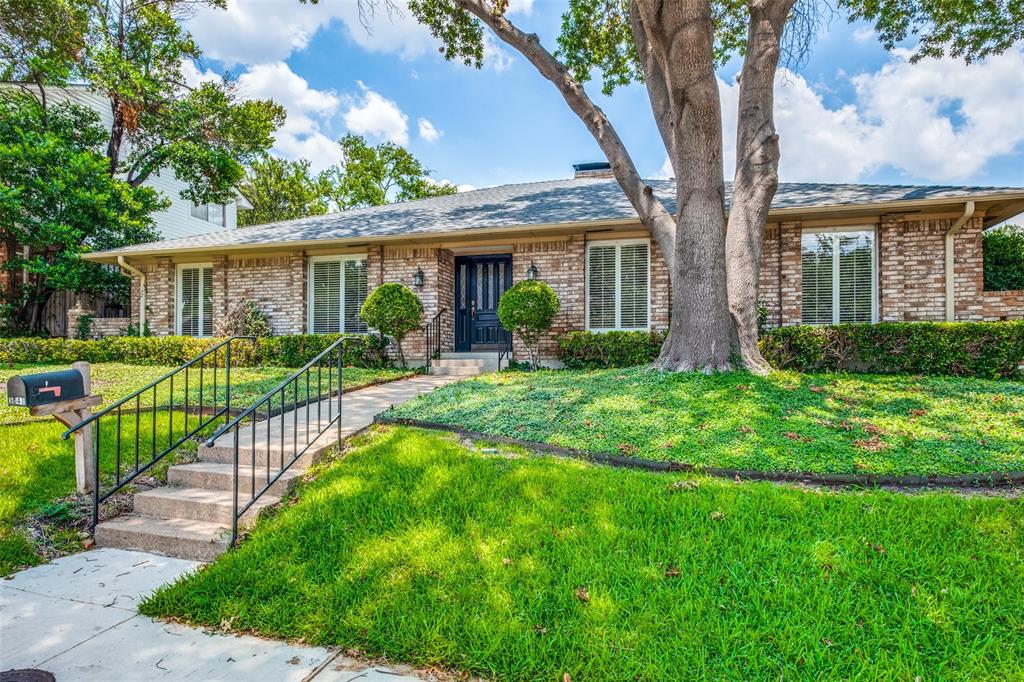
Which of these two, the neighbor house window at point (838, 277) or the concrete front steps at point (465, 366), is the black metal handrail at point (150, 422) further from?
the neighbor house window at point (838, 277)

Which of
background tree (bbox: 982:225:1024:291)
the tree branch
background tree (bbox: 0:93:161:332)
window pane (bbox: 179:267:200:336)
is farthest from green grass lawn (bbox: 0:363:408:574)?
background tree (bbox: 982:225:1024:291)

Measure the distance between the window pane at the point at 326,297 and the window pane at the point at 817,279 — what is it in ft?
33.1

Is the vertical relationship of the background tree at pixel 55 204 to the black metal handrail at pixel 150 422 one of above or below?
above

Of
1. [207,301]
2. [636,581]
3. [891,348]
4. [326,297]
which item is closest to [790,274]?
[891,348]

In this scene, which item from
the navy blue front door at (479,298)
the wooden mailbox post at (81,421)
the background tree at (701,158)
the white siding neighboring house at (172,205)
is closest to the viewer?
the wooden mailbox post at (81,421)

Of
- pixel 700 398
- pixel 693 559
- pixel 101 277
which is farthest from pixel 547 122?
pixel 101 277

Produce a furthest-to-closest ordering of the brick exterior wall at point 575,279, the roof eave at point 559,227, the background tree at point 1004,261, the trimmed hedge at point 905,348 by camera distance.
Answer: the background tree at point 1004,261
the brick exterior wall at point 575,279
the roof eave at point 559,227
the trimmed hedge at point 905,348

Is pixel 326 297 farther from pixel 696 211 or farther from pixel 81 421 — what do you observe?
pixel 696 211

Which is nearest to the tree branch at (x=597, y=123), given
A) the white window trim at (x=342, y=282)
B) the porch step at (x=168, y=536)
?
the white window trim at (x=342, y=282)

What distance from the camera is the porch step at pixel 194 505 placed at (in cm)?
360

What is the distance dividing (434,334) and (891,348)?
27.5 feet

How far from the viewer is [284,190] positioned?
87.3 feet

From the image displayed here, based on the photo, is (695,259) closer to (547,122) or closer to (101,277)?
(547,122)

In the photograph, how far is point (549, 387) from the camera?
664cm
